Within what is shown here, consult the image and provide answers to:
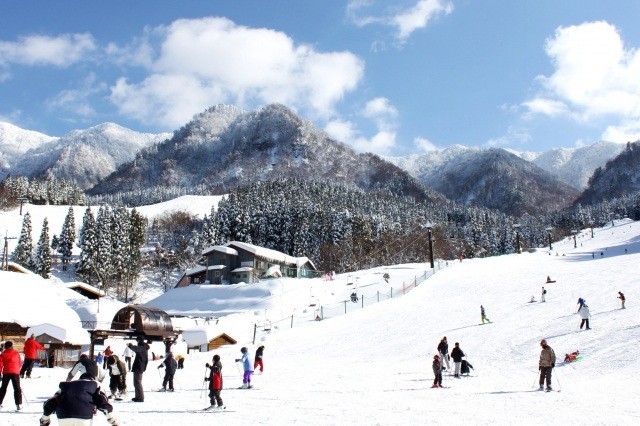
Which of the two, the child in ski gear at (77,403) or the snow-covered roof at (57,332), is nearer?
the child in ski gear at (77,403)

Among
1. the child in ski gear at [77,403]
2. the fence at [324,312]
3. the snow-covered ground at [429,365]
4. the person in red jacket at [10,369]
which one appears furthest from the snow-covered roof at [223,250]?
the child in ski gear at [77,403]

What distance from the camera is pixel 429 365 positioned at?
79.1 feet

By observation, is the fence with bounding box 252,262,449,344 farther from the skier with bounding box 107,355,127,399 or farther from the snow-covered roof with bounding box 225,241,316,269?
the snow-covered roof with bounding box 225,241,316,269

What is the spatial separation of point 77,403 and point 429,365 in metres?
19.7

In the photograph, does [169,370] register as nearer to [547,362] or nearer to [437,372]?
[437,372]

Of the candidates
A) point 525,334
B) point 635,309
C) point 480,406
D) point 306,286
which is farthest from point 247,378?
point 306,286

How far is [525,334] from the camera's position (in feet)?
92.0

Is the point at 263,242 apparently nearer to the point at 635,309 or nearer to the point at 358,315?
the point at 358,315

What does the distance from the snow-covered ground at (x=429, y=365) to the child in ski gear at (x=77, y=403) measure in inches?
189

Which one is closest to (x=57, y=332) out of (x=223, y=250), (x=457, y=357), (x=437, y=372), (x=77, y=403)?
(x=457, y=357)

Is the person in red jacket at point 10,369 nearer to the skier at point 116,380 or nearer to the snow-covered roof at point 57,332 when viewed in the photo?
the skier at point 116,380

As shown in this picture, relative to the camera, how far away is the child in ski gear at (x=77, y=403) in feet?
20.7

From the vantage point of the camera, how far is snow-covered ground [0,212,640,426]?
12312mm

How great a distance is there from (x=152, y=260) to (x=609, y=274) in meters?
86.1
